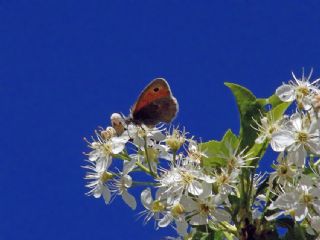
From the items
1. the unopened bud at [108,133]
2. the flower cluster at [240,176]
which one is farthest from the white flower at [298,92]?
the unopened bud at [108,133]

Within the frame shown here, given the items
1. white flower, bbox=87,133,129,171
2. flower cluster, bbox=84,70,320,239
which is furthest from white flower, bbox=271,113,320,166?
white flower, bbox=87,133,129,171

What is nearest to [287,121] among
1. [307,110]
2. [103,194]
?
[307,110]

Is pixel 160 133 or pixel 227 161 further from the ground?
pixel 160 133

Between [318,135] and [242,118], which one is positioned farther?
[242,118]

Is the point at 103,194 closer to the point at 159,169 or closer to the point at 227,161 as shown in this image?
the point at 159,169

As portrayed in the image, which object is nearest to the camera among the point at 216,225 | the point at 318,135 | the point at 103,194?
Result: the point at 318,135

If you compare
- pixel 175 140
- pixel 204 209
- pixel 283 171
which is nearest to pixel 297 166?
pixel 283 171

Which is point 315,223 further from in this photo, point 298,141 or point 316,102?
point 316,102

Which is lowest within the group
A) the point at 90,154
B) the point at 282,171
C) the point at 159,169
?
the point at 282,171
